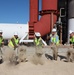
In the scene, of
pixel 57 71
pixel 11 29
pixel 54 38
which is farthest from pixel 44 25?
pixel 57 71

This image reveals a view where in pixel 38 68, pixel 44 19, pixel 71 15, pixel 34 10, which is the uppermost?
pixel 34 10

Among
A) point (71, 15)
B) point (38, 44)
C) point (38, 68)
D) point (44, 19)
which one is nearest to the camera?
point (38, 68)

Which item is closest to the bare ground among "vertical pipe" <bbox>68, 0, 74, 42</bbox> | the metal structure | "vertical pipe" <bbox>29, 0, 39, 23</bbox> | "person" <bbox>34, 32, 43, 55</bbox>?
"person" <bbox>34, 32, 43, 55</bbox>

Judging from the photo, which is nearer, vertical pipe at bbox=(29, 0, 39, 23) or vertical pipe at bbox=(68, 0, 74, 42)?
vertical pipe at bbox=(68, 0, 74, 42)

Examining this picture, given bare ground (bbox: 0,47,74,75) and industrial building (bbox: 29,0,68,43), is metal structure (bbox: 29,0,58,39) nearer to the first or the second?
industrial building (bbox: 29,0,68,43)

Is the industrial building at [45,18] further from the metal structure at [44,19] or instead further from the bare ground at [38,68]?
the bare ground at [38,68]

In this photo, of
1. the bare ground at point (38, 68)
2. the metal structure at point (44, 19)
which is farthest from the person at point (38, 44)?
the metal structure at point (44, 19)

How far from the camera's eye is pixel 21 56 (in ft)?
36.9

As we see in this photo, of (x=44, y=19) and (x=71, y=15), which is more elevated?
(x=71, y=15)

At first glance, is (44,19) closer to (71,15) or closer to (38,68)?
(71,15)

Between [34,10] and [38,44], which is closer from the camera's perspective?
[38,44]

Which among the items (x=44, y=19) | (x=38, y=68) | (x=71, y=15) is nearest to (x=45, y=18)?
(x=44, y=19)

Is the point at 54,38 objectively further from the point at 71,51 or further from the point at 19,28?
the point at 19,28

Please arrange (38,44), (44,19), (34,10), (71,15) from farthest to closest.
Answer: (34,10) → (71,15) → (44,19) → (38,44)
